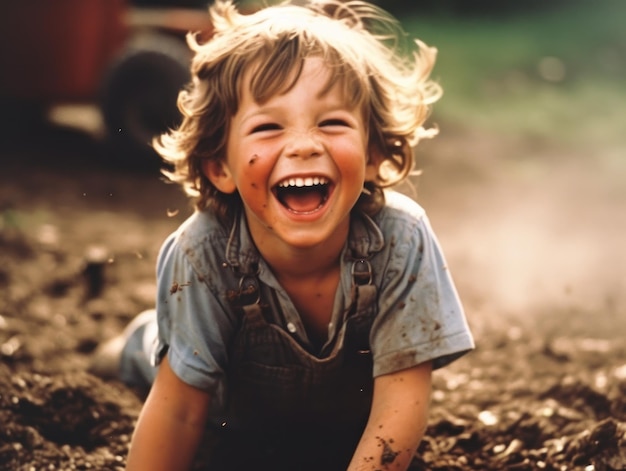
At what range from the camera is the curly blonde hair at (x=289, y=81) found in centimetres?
204

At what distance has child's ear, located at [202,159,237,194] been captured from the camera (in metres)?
2.20

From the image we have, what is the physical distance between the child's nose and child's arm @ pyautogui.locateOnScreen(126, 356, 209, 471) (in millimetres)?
585

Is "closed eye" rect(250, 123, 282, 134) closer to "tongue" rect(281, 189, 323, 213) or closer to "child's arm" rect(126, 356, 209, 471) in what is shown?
"tongue" rect(281, 189, 323, 213)

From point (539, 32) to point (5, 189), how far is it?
7.90 meters

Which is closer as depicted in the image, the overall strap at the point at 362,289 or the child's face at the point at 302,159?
the child's face at the point at 302,159

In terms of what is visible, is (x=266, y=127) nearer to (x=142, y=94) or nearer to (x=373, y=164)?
(x=373, y=164)

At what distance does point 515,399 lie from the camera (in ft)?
8.91

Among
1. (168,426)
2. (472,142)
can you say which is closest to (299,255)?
(168,426)

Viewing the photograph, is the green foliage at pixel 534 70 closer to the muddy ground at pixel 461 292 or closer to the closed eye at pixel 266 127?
the muddy ground at pixel 461 292

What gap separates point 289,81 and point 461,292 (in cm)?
211

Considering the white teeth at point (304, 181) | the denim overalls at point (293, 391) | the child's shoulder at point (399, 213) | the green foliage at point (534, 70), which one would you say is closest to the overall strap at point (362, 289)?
Answer: the denim overalls at point (293, 391)

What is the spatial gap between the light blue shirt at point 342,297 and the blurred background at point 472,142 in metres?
0.94

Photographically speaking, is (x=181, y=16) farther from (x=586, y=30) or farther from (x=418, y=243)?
(x=586, y=30)

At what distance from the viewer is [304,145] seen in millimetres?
1938
